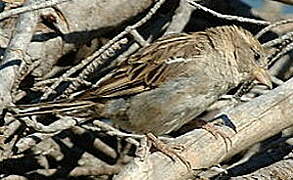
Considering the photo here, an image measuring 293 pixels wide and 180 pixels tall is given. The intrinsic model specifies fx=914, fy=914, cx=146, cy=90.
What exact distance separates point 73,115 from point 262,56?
984 millimetres

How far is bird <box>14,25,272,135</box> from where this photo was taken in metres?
4.27

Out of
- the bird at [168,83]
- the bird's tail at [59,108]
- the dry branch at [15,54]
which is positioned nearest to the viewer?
the dry branch at [15,54]

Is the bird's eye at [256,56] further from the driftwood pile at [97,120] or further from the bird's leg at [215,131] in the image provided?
the bird's leg at [215,131]

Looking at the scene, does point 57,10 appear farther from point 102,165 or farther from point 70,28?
point 102,165

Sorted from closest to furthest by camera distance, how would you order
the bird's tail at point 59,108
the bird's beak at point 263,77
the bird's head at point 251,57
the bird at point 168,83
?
the bird's tail at point 59,108 → the bird at point 168,83 → the bird's beak at point 263,77 → the bird's head at point 251,57

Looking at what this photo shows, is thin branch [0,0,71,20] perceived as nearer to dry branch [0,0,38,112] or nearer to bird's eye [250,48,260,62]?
dry branch [0,0,38,112]

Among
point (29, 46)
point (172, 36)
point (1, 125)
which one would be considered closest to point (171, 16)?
point (172, 36)

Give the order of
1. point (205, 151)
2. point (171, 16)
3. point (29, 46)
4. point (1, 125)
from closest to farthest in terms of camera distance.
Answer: point (205, 151) < point (1, 125) < point (29, 46) < point (171, 16)

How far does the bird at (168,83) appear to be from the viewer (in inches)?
168

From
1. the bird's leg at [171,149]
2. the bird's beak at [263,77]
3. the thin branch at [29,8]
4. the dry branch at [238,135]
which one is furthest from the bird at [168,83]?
the thin branch at [29,8]

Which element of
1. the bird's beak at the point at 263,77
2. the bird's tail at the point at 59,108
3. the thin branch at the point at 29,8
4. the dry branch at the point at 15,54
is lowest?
the bird's beak at the point at 263,77

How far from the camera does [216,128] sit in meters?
3.99

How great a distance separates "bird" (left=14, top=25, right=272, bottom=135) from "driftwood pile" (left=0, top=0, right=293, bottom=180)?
9 centimetres

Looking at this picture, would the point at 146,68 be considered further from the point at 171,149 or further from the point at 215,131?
the point at 171,149
